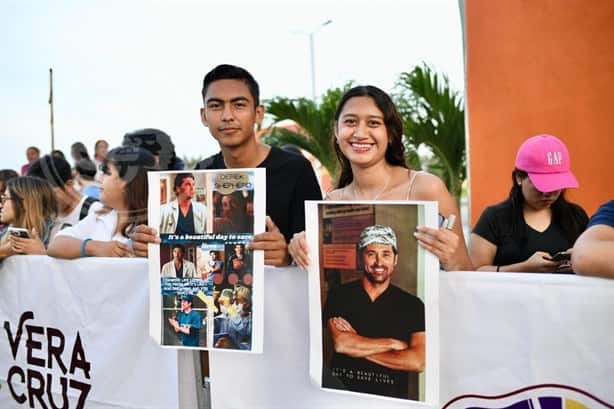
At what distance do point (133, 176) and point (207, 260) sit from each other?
1.14 meters

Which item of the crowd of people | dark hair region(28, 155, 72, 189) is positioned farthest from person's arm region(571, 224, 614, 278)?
dark hair region(28, 155, 72, 189)

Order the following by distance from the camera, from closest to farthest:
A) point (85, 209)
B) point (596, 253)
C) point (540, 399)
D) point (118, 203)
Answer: point (596, 253), point (540, 399), point (118, 203), point (85, 209)

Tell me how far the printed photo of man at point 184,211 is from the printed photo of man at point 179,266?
0.20ft

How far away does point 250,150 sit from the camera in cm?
244

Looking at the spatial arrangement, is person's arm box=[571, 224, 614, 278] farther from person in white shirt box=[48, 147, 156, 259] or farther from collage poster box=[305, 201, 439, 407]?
person in white shirt box=[48, 147, 156, 259]

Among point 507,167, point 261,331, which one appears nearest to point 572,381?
point 261,331

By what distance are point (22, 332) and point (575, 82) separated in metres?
4.26

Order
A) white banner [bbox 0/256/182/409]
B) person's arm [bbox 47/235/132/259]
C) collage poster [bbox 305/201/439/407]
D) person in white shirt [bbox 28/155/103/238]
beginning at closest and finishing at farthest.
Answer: collage poster [bbox 305/201/439/407]
white banner [bbox 0/256/182/409]
person's arm [bbox 47/235/132/259]
person in white shirt [bbox 28/155/103/238]

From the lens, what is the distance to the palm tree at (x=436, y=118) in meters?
6.96

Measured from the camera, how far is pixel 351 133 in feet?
6.81

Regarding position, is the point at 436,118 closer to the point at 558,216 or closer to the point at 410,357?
the point at 558,216

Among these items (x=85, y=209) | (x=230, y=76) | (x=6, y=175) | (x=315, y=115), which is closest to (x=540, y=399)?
(x=230, y=76)

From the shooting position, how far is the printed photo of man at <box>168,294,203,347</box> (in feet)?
6.19

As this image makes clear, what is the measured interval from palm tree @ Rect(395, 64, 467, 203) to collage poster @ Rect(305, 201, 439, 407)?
5.51 meters
